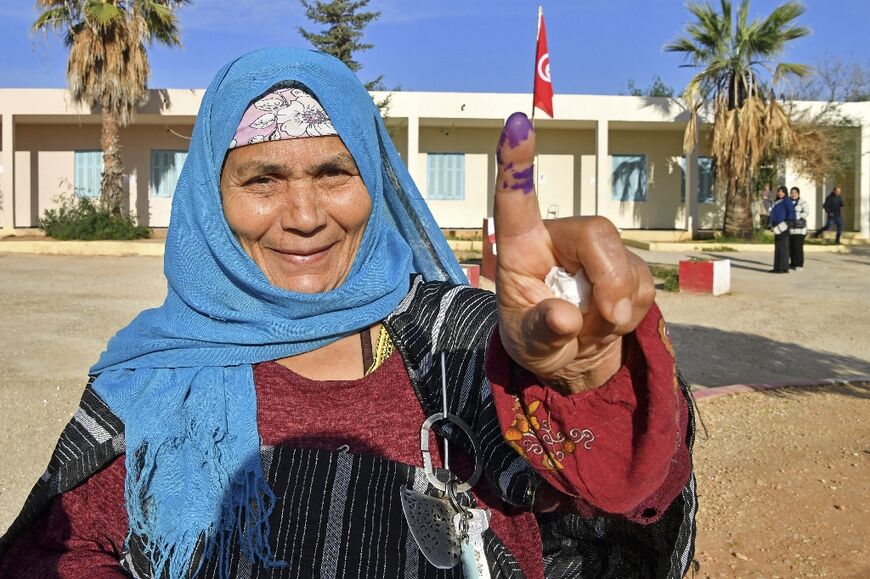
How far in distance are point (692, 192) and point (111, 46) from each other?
14450mm

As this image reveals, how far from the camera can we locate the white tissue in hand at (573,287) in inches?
40.6

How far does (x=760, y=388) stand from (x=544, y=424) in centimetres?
589

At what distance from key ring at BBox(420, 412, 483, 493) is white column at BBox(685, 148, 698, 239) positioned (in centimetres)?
2199

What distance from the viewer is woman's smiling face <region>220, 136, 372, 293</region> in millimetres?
1674

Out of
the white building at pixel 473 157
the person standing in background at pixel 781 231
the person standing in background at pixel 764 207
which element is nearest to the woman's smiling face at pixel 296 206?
the person standing in background at pixel 781 231

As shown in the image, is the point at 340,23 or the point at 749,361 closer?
the point at 749,361

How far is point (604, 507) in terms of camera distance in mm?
1152

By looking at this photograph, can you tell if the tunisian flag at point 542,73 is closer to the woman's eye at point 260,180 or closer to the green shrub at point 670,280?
the green shrub at point 670,280

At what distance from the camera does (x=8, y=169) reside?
21172 mm

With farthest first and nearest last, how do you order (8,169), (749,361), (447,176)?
(447,176) → (8,169) → (749,361)

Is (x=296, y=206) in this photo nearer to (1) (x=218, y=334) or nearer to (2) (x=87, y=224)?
(1) (x=218, y=334)

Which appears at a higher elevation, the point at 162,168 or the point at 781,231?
the point at 162,168

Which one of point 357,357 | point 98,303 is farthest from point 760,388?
point 98,303

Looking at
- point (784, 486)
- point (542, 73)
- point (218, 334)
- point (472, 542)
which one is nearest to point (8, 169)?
point (542, 73)
